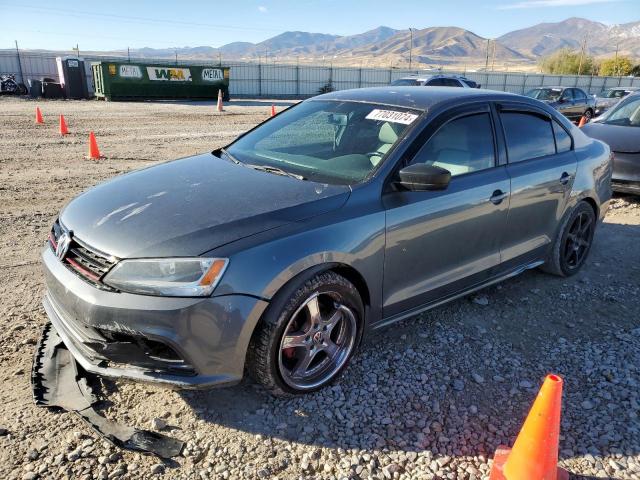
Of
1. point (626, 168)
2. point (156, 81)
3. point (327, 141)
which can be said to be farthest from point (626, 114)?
point (156, 81)

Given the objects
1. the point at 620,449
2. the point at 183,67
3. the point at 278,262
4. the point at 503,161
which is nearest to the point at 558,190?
the point at 503,161

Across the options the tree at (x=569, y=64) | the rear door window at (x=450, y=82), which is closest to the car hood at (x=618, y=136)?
the rear door window at (x=450, y=82)

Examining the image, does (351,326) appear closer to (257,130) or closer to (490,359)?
(490,359)

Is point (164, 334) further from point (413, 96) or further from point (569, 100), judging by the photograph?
point (569, 100)

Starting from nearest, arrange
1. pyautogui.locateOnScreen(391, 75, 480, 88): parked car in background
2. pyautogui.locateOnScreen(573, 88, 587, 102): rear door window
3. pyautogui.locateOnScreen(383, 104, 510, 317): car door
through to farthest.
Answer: pyautogui.locateOnScreen(383, 104, 510, 317): car door < pyautogui.locateOnScreen(391, 75, 480, 88): parked car in background < pyautogui.locateOnScreen(573, 88, 587, 102): rear door window

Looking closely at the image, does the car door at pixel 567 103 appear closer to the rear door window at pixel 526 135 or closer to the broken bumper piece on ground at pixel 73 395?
the rear door window at pixel 526 135

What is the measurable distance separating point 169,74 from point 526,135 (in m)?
26.3

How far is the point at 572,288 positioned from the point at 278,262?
3.29m

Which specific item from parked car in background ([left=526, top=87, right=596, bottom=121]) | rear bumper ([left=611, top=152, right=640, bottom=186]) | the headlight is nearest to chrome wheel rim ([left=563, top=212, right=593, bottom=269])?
rear bumper ([left=611, top=152, right=640, bottom=186])

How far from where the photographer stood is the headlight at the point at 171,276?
255cm

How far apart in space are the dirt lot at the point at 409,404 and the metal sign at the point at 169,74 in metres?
24.3

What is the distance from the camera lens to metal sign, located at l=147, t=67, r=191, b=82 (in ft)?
89.1

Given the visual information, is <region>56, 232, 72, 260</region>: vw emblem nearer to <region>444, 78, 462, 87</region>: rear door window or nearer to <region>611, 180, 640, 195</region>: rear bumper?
<region>611, 180, 640, 195</region>: rear bumper

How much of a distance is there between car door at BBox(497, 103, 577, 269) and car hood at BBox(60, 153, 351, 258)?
1645 millimetres
